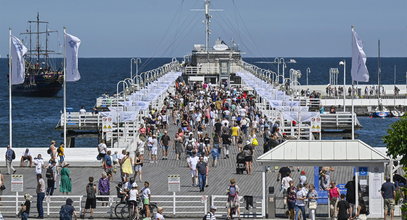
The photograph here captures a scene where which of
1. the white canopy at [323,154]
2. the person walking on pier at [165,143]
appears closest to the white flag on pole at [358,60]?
the person walking on pier at [165,143]

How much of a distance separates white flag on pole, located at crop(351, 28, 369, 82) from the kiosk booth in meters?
11.4

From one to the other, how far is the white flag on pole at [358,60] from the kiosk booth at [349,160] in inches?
448

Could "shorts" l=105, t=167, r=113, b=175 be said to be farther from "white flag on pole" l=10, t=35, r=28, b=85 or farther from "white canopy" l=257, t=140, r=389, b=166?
"white flag on pole" l=10, t=35, r=28, b=85

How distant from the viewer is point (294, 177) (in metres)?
34.7

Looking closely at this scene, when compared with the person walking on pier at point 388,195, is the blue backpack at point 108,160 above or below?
above

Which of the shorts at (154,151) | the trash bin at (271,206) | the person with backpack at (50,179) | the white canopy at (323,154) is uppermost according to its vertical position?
the white canopy at (323,154)

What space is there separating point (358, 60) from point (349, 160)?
12.3 meters

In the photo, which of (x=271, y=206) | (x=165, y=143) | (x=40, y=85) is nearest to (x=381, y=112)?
(x=165, y=143)

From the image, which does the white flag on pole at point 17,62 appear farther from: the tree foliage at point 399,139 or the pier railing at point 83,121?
the tree foliage at point 399,139

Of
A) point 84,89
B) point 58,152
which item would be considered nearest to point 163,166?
point 58,152

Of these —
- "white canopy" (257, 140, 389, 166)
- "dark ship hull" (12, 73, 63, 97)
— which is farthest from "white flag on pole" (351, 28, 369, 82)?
"dark ship hull" (12, 73, 63, 97)

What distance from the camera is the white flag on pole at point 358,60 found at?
3916 cm

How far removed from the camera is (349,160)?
27.7m

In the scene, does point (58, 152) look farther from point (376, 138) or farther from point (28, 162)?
point (376, 138)
